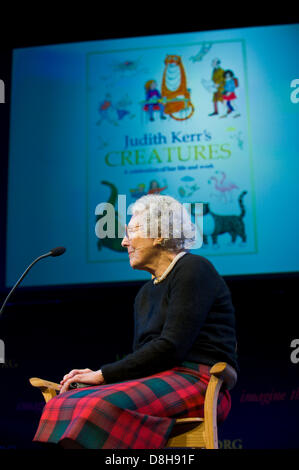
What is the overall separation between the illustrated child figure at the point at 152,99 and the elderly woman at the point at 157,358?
1.67m

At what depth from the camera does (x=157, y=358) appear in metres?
1.81

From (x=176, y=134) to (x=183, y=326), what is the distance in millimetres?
2137

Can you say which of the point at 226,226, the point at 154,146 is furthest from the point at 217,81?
the point at 226,226

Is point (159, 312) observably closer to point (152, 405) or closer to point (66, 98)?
point (152, 405)

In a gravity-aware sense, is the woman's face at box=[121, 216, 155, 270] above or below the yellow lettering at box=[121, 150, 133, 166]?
below

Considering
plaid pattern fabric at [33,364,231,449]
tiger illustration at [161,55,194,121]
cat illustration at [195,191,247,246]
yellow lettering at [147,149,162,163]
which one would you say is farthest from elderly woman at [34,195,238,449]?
tiger illustration at [161,55,194,121]

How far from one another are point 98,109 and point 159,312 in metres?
2.21

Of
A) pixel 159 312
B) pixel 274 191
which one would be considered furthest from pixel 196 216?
pixel 159 312

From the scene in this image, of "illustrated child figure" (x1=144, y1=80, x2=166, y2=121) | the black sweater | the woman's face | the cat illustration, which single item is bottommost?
the black sweater

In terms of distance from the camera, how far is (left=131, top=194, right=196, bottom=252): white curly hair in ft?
7.13

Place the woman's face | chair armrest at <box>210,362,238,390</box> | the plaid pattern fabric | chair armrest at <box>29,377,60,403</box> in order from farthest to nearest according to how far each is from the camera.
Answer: the woman's face → chair armrest at <box>29,377,60,403</box> → chair armrest at <box>210,362,238,390</box> → the plaid pattern fabric

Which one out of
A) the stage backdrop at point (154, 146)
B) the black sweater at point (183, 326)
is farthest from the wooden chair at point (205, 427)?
the stage backdrop at point (154, 146)

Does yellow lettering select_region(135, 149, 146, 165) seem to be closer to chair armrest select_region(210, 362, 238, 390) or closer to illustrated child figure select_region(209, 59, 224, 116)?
illustrated child figure select_region(209, 59, 224, 116)

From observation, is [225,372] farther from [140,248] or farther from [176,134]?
[176,134]
